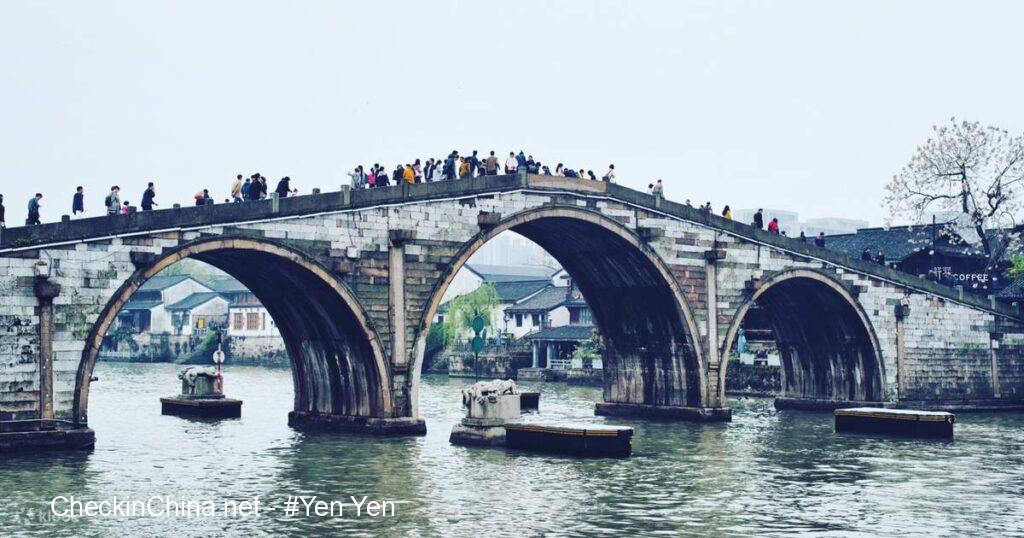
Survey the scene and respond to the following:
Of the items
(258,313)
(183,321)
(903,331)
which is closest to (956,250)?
(903,331)

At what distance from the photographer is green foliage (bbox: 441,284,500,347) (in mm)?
100938

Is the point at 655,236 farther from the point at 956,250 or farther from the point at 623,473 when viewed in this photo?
the point at 956,250

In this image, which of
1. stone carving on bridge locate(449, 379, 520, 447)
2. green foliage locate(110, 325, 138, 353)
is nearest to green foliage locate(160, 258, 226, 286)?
green foliage locate(110, 325, 138, 353)

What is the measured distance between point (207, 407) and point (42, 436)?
1666 centimetres

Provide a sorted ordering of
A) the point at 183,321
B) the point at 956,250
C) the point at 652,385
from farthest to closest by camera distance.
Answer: the point at 183,321, the point at 956,250, the point at 652,385

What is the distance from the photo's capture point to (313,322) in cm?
4428

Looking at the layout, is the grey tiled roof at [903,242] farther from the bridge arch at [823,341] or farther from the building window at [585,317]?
the building window at [585,317]

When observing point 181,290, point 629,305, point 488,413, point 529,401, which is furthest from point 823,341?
point 181,290

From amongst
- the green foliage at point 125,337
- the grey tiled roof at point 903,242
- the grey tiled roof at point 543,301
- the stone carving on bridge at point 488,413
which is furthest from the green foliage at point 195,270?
the stone carving on bridge at point 488,413

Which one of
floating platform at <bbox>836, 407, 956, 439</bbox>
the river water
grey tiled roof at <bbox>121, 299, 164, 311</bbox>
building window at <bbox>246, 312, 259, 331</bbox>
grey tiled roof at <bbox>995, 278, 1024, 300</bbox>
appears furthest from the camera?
grey tiled roof at <bbox>121, 299, 164, 311</bbox>

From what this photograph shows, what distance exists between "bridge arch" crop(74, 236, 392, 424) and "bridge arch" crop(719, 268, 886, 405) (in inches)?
795

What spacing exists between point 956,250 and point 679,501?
170 ft

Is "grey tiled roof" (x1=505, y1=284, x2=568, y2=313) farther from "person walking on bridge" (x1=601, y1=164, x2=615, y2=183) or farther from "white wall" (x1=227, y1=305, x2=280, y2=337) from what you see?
"person walking on bridge" (x1=601, y1=164, x2=615, y2=183)

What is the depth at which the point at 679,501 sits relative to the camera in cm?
2873
